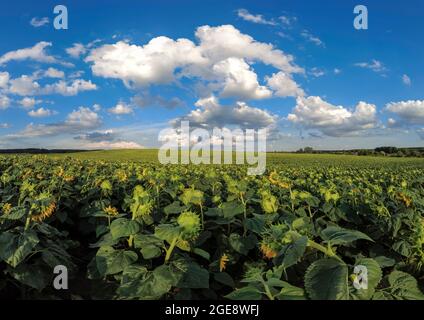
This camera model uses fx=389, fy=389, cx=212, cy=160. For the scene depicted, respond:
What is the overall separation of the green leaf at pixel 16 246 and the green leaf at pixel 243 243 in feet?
5.64

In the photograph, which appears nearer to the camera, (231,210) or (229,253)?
(229,253)

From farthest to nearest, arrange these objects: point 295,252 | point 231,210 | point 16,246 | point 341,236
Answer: point 231,210
point 16,246
point 341,236
point 295,252

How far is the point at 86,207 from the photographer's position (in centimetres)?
580

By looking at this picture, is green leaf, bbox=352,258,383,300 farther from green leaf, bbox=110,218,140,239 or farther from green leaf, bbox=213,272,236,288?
green leaf, bbox=110,218,140,239

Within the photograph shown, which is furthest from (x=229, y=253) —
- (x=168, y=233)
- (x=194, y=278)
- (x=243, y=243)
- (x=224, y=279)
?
(x=168, y=233)

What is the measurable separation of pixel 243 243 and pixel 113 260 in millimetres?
1198

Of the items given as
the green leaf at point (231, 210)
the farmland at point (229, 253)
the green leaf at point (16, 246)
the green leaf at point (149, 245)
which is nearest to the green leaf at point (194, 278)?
the farmland at point (229, 253)

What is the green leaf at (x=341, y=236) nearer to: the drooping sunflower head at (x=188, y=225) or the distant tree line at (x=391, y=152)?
the drooping sunflower head at (x=188, y=225)

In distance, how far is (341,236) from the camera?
89.1 inches

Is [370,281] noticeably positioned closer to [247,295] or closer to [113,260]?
[247,295]

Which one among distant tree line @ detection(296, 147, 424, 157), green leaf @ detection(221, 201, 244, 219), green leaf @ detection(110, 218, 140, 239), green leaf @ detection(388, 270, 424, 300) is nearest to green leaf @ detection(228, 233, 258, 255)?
green leaf @ detection(221, 201, 244, 219)

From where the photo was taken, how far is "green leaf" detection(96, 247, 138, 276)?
10.4 ft

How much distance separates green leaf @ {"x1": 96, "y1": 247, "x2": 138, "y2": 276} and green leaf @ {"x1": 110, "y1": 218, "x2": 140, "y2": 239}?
0.16 m
